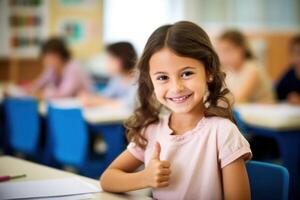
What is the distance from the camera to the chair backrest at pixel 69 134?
3162mm

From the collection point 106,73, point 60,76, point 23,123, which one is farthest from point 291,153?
point 106,73

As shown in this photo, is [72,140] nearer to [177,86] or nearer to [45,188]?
[45,188]

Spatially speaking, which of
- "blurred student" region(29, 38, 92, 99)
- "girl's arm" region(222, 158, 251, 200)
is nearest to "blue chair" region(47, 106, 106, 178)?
"blurred student" region(29, 38, 92, 99)

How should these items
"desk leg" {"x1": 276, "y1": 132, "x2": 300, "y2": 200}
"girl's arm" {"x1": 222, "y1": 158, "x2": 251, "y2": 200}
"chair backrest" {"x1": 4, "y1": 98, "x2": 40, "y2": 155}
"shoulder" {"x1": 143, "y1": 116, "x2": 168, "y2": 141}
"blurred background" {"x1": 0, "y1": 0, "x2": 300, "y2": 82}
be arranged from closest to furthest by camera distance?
"girl's arm" {"x1": 222, "y1": 158, "x2": 251, "y2": 200} < "shoulder" {"x1": 143, "y1": 116, "x2": 168, "y2": 141} < "desk leg" {"x1": 276, "y1": 132, "x2": 300, "y2": 200} < "chair backrest" {"x1": 4, "y1": 98, "x2": 40, "y2": 155} < "blurred background" {"x1": 0, "y1": 0, "x2": 300, "y2": 82}

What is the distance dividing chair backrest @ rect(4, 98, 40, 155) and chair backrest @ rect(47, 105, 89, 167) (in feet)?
0.97

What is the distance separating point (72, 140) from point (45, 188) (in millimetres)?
1758

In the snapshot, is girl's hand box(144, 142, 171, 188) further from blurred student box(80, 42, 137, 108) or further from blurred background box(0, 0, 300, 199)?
blurred student box(80, 42, 137, 108)

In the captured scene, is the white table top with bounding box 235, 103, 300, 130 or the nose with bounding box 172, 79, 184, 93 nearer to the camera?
the nose with bounding box 172, 79, 184, 93

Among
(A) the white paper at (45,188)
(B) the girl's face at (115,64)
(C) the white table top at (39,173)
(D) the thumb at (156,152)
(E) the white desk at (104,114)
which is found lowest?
(E) the white desk at (104,114)

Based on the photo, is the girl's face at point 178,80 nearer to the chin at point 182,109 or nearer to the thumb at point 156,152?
the chin at point 182,109

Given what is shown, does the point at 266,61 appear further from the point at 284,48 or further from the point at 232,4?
the point at 232,4

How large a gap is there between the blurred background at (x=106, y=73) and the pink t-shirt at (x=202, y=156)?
1.19 ft

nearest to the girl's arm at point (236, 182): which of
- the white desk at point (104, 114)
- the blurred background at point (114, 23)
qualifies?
the white desk at point (104, 114)

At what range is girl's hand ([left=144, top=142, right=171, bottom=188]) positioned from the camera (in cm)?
136
